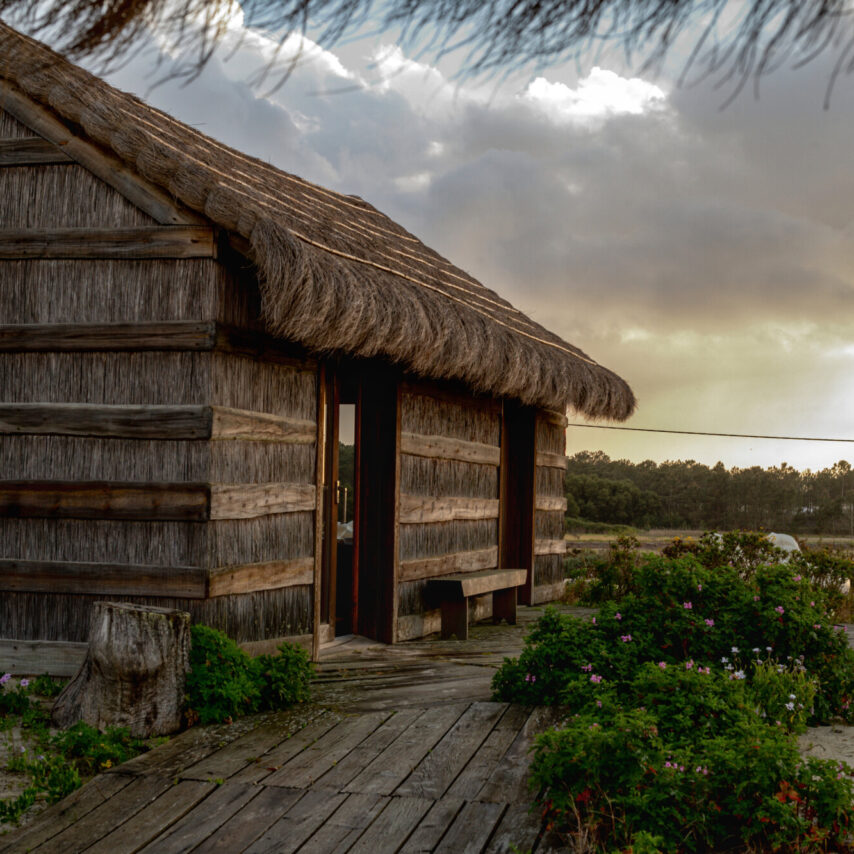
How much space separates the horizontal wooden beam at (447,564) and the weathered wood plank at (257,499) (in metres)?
1.46

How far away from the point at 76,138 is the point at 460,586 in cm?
442

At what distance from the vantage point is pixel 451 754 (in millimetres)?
4332

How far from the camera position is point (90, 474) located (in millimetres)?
5941

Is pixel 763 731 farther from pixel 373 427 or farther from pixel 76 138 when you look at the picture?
pixel 76 138

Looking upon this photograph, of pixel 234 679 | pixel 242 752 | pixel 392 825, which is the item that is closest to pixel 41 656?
pixel 234 679

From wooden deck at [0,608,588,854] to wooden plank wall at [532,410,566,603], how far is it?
5.18 m

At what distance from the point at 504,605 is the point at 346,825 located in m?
5.73

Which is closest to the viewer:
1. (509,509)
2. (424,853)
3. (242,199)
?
(424,853)

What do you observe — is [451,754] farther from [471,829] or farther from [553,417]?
[553,417]

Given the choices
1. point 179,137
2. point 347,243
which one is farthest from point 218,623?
point 179,137

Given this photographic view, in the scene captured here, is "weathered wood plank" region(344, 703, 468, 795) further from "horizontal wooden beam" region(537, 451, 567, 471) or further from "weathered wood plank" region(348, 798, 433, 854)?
"horizontal wooden beam" region(537, 451, 567, 471)

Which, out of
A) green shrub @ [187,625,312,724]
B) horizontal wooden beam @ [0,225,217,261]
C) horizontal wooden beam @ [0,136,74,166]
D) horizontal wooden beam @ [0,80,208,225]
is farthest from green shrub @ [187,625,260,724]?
horizontal wooden beam @ [0,136,74,166]

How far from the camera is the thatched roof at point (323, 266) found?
219 inches

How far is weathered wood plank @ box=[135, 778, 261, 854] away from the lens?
340cm
